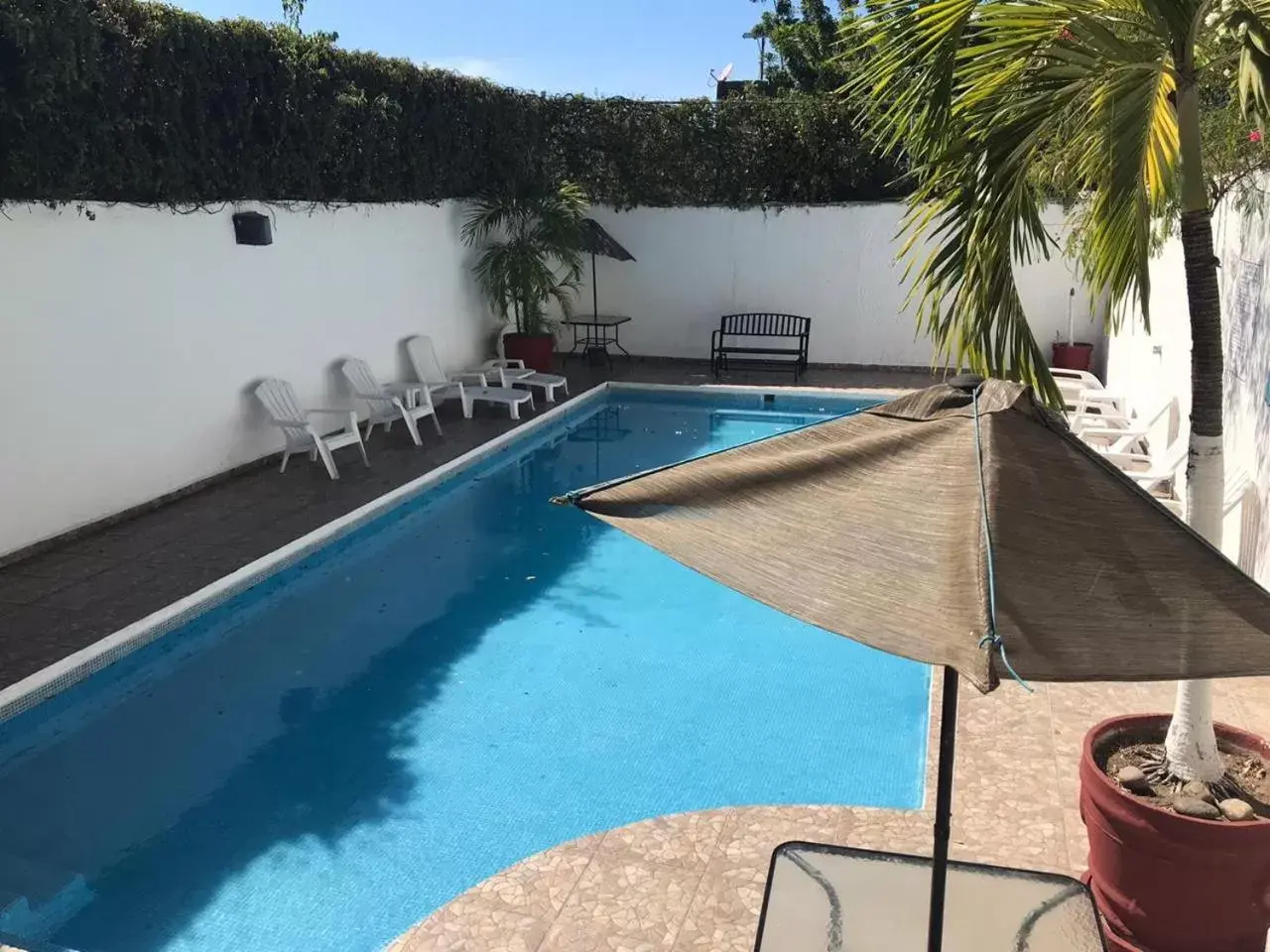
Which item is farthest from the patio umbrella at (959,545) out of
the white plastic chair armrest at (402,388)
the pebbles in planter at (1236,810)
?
the white plastic chair armrest at (402,388)

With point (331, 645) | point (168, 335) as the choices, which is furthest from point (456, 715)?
point (168, 335)

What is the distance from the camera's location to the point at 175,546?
7.40m

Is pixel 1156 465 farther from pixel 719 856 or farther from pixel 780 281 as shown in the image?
pixel 780 281

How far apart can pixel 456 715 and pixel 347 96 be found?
7220mm

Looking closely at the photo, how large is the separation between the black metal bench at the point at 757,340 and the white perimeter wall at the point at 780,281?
0.29 m

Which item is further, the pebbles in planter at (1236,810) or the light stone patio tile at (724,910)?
the light stone patio tile at (724,910)

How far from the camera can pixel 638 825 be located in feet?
13.5

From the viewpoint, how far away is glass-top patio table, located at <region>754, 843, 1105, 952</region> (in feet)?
8.85

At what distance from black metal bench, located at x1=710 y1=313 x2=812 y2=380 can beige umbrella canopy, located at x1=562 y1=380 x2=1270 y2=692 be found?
12.2 metres

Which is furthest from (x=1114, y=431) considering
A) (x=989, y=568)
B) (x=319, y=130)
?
(x=319, y=130)

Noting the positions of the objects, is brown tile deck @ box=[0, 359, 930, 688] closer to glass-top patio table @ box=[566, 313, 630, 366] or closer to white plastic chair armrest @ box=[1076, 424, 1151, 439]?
glass-top patio table @ box=[566, 313, 630, 366]

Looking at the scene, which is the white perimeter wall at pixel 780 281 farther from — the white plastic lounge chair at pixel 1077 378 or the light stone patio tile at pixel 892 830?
the light stone patio tile at pixel 892 830

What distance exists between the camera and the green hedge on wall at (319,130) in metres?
6.93

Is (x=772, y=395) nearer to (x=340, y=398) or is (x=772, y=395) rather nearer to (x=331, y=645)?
(x=340, y=398)
